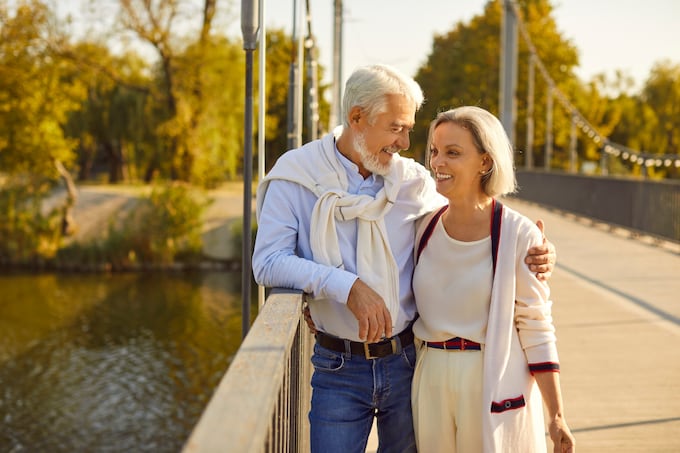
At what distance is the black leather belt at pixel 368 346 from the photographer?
315 cm

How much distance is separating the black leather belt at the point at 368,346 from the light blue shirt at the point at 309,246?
20mm

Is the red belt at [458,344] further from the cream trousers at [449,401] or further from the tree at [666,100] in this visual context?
the tree at [666,100]

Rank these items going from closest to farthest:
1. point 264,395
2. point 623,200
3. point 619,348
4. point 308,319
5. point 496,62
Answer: point 264,395
point 308,319
point 619,348
point 623,200
point 496,62

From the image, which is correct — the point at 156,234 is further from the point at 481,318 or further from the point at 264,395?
the point at 264,395

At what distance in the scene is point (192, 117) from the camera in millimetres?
38000

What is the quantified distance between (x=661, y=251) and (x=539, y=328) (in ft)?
39.4

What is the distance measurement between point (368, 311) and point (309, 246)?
33 centimetres

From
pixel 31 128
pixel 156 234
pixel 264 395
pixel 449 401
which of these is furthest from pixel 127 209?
pixel 264 395

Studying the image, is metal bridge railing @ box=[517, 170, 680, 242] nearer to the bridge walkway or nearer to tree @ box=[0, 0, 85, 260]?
the bridge walkway

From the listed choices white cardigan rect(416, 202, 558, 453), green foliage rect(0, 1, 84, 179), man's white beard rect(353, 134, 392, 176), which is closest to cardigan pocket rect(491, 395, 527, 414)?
white cardigan rect(416, 202, 558, 453)

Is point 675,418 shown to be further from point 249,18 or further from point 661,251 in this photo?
point 661,251

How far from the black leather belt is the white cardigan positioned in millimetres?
291

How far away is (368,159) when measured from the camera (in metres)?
3.18

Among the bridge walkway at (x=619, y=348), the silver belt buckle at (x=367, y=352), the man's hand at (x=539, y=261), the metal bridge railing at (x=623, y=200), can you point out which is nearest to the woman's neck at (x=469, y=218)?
the man's hand at (x=539, y=261)
